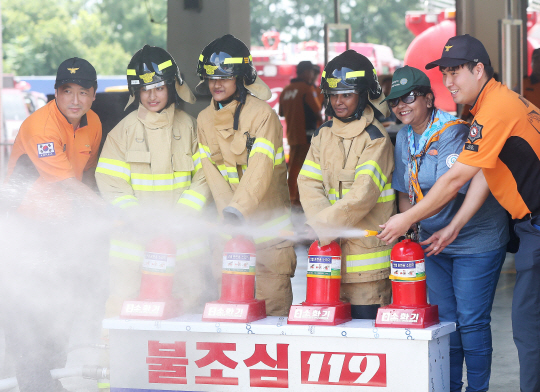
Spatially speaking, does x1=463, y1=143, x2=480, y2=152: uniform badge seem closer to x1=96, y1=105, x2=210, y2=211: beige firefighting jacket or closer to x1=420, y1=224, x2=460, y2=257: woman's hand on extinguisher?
x1=420, y1=224, x2=460, y2=257: woman's hand on extinguisher

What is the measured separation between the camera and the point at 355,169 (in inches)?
154

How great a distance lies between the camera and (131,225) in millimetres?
4113

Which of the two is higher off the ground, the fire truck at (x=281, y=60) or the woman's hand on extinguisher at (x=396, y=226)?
the fire truck at (x=281, y=60)

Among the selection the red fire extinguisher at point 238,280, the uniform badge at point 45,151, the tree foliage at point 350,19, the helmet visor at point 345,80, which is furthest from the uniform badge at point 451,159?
the tree foliage at point 350,19

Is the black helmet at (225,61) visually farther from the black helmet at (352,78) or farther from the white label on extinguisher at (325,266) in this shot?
the white label on extinguisher at (325,266)

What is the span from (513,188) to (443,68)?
738 mm

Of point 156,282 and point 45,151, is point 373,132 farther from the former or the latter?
point 45,151

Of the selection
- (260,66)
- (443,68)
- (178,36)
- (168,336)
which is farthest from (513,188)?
(260,66)

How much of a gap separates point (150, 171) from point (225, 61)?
832 mm

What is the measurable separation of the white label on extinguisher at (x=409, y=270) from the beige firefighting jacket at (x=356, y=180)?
0.39 meters

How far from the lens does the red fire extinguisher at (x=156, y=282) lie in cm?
380

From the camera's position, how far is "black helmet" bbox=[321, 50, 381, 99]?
3.92 meters

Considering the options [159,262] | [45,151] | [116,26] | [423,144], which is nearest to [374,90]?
[423,144]

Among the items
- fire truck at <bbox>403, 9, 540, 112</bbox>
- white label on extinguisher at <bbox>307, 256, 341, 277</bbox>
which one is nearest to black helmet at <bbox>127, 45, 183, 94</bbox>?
white label on extinguisher at <bbox>307, 256, 341, 277</bbox>
